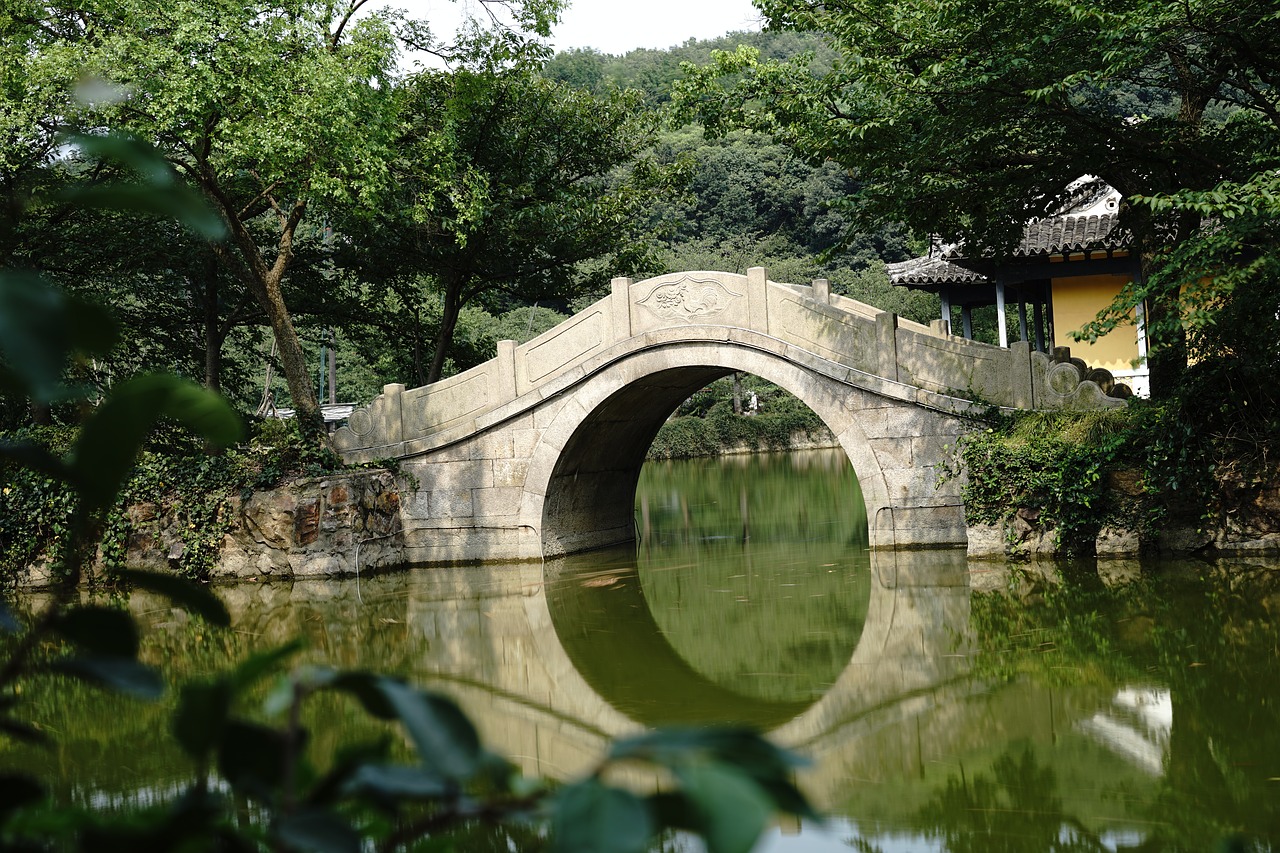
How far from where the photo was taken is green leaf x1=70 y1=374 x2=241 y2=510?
1.06 meters

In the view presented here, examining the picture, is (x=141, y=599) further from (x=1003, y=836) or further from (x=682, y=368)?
(x=1003, y=836)

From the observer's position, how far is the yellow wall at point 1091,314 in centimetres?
1666

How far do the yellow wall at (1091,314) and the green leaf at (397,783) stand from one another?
16.8 metres

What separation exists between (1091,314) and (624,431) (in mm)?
7116

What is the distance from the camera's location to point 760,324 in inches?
480

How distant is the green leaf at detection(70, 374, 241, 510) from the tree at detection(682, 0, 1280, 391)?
831 cm

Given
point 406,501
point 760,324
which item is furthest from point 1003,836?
point 406,501

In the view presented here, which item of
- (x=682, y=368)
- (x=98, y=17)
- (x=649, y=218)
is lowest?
(x=682, y=368)

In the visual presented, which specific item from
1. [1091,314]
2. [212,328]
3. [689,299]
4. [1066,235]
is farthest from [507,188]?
[1091,314]

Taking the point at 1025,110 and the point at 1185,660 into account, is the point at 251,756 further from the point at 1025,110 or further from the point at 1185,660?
the point at 1025,110

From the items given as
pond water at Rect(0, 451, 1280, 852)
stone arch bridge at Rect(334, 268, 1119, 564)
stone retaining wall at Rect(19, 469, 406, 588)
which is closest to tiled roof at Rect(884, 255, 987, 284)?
stone arch bridge at Rect(334, 268, 1119, 564)

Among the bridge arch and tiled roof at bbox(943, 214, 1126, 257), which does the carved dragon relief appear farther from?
tiled roof at bbox(943, 214, 1126, 257)

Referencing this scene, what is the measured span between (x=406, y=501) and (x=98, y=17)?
5874 millimetres

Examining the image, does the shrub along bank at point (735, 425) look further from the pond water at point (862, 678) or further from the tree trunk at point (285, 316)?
the pond water at point (862, 678)
